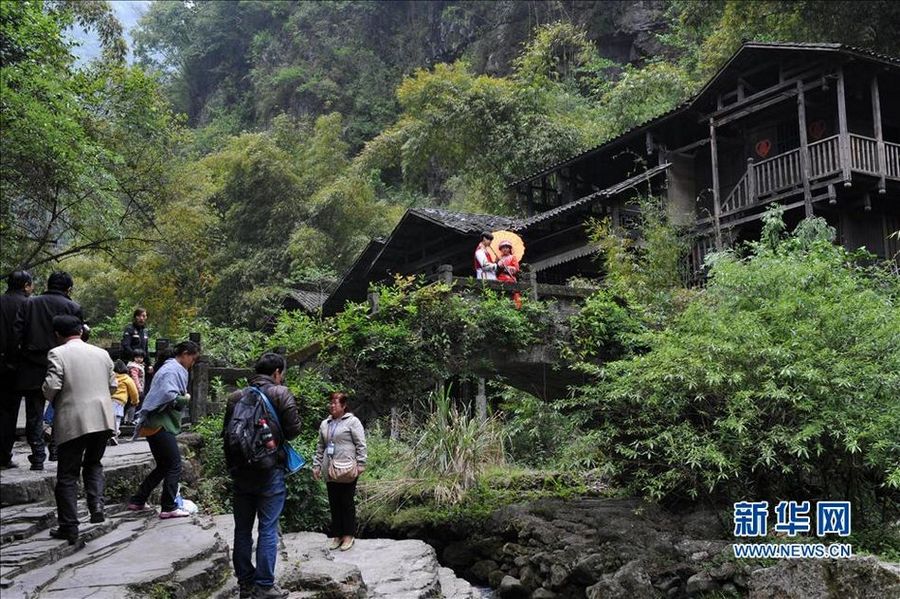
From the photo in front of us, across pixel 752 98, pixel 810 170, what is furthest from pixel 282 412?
pixel 752 98

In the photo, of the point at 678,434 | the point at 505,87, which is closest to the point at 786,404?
the point at 678,434

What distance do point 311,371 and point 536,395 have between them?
4740 mm

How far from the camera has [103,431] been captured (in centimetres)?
644

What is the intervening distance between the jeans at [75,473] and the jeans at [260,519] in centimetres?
131

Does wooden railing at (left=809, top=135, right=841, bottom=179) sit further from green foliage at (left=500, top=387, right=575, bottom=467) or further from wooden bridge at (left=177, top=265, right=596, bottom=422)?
green foliage at (left=500, top=387, right=575, bottom=467)

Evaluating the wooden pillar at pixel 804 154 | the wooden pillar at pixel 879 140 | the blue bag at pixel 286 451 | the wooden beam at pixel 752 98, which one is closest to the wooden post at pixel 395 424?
the blue bag at pixel 286 451

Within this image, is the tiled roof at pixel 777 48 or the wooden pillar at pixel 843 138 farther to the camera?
the tiled roof at pixel 777 48

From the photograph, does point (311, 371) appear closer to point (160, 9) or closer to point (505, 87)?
point (505, 87)

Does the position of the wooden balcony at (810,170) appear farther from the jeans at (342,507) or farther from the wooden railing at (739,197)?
the jeans at (342,507)

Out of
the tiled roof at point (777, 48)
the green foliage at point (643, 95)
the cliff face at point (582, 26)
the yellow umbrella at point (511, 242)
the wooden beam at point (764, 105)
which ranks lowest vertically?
the yellow umbrella at point (511, 242)

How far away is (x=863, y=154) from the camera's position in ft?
57.0

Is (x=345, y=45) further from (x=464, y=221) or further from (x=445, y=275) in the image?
(x=445, y=275)

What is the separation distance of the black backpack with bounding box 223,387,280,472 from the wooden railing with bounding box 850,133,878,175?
1509 centimetres

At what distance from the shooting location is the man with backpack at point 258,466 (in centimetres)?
582
